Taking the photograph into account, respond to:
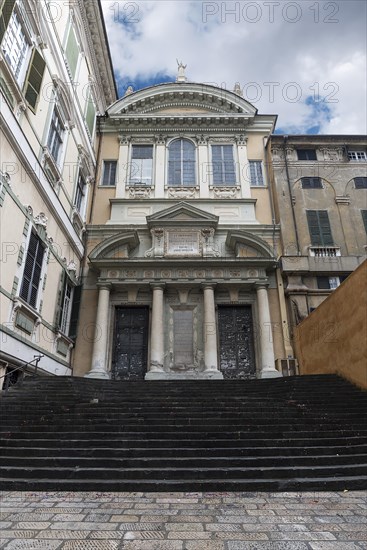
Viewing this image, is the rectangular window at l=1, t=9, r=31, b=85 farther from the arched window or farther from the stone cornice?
the arched window

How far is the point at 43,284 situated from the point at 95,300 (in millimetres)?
3524

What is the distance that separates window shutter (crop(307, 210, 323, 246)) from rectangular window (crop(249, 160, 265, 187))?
8.92 ft

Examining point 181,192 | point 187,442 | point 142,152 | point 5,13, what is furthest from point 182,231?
point 187,442

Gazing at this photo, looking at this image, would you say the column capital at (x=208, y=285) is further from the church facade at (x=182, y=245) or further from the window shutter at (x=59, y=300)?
the window shutter at (x=59, y=300)

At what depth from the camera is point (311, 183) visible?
53.8 feet

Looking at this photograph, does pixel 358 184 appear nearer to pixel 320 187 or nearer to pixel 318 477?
pixel 320 187

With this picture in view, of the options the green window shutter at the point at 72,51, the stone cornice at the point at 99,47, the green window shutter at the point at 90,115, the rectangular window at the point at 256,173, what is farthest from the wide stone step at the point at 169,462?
the stone cornice at the point at 99,47

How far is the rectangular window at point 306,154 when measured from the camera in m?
17.1

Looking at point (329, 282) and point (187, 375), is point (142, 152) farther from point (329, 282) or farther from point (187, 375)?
point (187, 375)

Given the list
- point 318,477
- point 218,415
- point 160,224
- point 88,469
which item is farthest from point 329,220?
point 88,469

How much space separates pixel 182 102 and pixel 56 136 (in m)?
8.49

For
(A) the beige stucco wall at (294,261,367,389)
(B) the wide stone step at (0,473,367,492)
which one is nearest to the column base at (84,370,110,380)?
(A) the beige stucco wall at (294,261,367,389)

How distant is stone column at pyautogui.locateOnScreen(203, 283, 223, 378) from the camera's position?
41.4 ft

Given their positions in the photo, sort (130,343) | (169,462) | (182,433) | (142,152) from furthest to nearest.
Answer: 1. (142,152)
2. (130,343)
3. (182,433)
4. (169,462)
